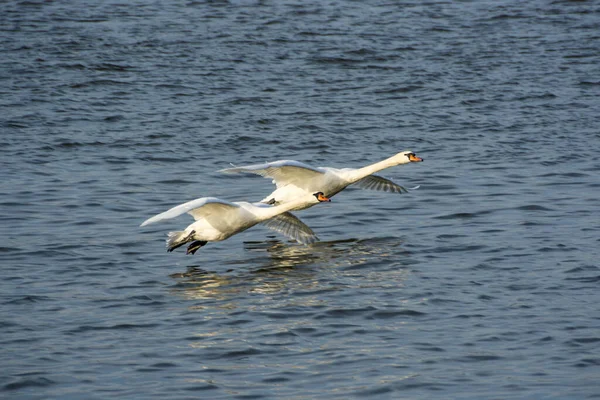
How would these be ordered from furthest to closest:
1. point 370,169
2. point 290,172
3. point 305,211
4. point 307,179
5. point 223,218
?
1. point 305,211
2. point 370,169
3. point 307,179
4. point 290,172
5. point 223,218

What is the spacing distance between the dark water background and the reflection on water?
5 centimetres

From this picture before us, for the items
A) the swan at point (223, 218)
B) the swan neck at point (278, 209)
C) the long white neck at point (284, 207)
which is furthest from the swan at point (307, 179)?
the swan at point (223, 218)

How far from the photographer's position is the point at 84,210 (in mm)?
16766

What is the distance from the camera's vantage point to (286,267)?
14469mm

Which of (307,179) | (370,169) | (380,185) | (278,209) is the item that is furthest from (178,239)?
(380,185)

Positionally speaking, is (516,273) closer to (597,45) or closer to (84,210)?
(84,210)

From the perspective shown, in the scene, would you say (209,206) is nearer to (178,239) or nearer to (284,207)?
(178,239)

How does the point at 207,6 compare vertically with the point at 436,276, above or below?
above

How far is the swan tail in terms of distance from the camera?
1448 cm

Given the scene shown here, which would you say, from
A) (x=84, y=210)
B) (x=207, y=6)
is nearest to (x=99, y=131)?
(x=84, y=210)

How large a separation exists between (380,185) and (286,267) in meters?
3.66

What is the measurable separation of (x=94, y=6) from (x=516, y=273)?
71.5 ft

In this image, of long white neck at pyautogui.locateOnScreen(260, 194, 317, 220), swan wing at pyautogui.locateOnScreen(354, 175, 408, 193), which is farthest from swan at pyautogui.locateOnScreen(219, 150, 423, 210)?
swan wing at pyautogui.locateOnScreen(354, 175, 408, 193)

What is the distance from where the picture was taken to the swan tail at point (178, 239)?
1448 cm
